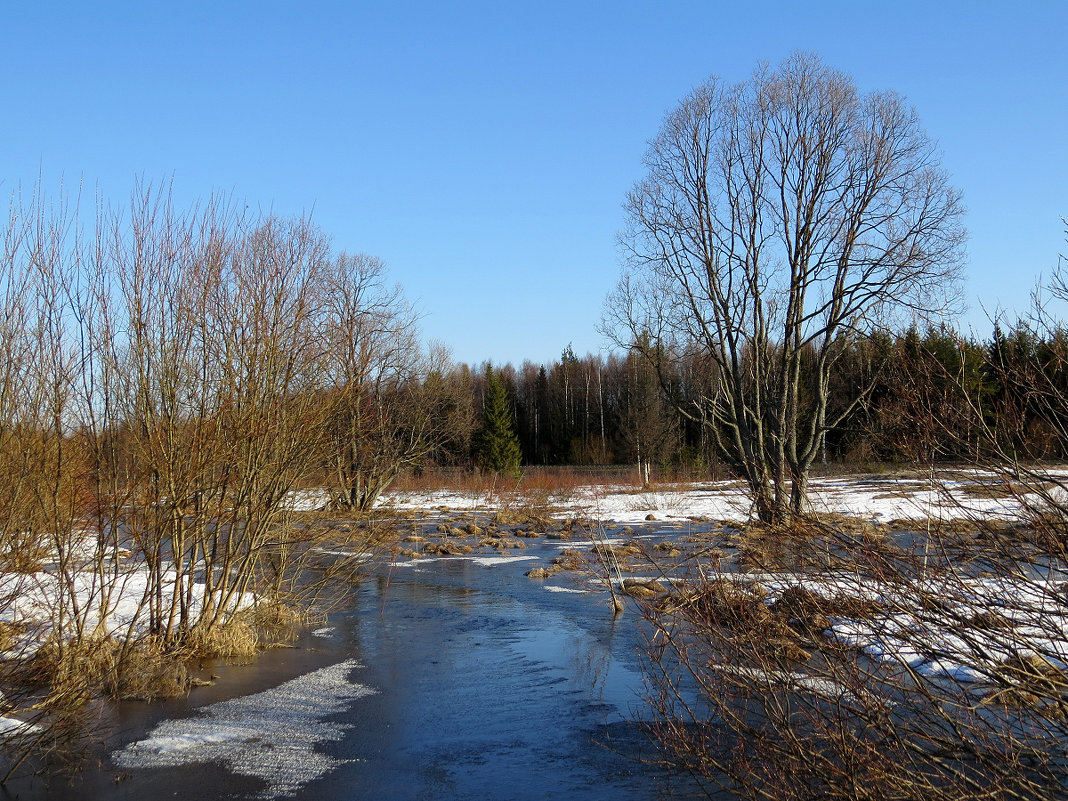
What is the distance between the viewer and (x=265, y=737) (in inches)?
301

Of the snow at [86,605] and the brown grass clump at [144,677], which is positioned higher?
the snow at [86,605]

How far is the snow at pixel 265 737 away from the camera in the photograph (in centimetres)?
691

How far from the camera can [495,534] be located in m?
23.8

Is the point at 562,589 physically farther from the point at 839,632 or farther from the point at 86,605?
the point at 839,632

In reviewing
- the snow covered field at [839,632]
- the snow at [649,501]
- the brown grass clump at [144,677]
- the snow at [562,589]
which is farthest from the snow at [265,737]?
the snow at [649,501]

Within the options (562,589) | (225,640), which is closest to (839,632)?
(225,640)

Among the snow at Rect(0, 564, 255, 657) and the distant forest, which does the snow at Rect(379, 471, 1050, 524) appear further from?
the snow at Rect(0, 564, 255, 657)

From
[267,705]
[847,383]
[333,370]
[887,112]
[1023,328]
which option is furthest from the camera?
[847,383]

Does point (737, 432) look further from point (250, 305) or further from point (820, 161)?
point (250, 305)

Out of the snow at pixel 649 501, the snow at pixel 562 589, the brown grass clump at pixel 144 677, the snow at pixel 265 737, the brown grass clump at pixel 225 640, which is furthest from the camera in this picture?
the snow at pixel 649 501

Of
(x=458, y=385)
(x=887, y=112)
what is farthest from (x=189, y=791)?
(x=458, y=385)

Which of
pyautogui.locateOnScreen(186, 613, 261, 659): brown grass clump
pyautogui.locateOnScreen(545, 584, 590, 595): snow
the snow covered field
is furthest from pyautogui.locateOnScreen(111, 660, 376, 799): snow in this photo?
pyautogui.locateOnScreen(545, 584, 590, 595): snow

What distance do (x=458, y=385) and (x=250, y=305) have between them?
27457 mm

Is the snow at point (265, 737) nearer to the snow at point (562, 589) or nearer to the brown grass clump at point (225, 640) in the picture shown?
the brown grass clump at point (225, 640)
